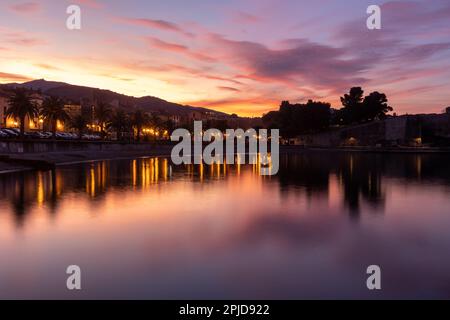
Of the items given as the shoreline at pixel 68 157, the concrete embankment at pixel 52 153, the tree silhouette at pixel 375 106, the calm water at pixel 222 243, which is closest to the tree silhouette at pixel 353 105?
the tree silhouette at pixel 375 106

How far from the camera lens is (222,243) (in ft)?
48.0

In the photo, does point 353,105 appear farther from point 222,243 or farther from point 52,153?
point 222,243

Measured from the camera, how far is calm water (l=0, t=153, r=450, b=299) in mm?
10344

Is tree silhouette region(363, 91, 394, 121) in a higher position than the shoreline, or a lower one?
higher

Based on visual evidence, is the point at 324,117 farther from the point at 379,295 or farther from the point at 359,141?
the point at 379,295

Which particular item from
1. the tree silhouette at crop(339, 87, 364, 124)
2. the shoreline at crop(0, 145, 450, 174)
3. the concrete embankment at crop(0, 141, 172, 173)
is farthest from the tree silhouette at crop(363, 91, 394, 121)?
the concrete embankment at crop(0, 141, 172, 173)

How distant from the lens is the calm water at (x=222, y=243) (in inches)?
407

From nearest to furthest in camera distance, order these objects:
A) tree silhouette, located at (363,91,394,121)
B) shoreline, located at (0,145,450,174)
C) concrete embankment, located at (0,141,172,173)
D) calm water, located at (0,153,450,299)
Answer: calm water, located at (0,153,450,299) → shoreline, located at (0,145,450,174) → concrete embankment, located at (0,141,172,173) → tree silhouette, located at (363,91,394,121)

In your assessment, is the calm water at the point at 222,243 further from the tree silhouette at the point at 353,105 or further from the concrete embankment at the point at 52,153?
the tree silhouette at the point at 353,105

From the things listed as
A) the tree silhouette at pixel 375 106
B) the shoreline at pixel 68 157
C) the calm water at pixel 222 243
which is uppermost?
the tree silhouette at pixel 375 106

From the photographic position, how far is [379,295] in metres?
9.81

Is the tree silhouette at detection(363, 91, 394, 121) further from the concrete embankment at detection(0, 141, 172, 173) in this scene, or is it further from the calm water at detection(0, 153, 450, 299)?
the calm water at detection(0, 153, 450, 299)

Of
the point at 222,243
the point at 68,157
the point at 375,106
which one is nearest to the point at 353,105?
the point at 375,106

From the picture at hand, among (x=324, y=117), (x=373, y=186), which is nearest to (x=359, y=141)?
(x=324, y=117)
